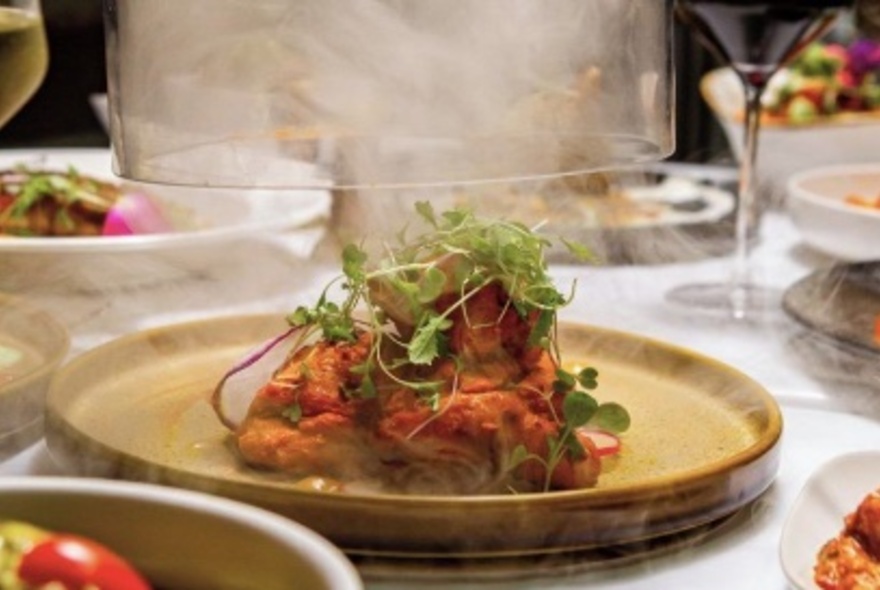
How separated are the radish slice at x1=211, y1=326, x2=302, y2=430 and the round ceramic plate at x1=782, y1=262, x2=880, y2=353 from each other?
21.1 inches

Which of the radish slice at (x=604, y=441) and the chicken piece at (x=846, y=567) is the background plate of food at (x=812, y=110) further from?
the chicken piece at (x=846, y=567)

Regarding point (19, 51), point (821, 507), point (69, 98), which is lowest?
point (69, 98)

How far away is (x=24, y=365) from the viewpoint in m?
1.08

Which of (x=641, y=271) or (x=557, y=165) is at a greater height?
(x=557, y=165)

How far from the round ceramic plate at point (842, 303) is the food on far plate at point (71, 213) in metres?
0.73

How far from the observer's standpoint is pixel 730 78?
260 centimetres

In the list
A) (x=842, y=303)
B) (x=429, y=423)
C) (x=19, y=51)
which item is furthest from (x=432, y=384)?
(x=842, y=303)

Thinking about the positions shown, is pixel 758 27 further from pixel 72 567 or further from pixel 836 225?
pixel 72 567

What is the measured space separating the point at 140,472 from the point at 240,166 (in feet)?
0.69

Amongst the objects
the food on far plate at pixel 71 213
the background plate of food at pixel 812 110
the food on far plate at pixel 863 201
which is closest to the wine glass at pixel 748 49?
the food on far plate at pixel 863 201

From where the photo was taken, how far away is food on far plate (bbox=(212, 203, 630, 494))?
0.85 metres

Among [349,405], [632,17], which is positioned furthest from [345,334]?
[632,17]

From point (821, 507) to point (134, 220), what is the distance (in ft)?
3.12

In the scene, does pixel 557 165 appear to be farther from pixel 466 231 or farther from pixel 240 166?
pixel 240 166
